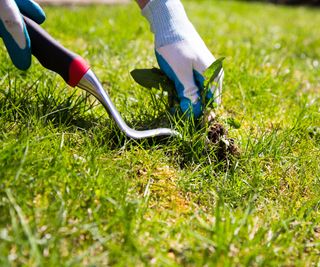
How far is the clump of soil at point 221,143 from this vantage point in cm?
176

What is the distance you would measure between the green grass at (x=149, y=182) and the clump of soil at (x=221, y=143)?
3 centimetres

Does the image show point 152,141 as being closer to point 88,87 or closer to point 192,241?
point 88,87

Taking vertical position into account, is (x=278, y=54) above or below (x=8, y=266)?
below

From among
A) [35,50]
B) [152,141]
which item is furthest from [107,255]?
[35,50]

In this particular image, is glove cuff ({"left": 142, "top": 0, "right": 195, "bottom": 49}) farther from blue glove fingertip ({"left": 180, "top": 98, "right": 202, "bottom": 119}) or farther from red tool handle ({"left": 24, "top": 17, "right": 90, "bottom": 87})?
red tool handle ({"left": 24, "top": 17, "right": 90, "bottom": 87})

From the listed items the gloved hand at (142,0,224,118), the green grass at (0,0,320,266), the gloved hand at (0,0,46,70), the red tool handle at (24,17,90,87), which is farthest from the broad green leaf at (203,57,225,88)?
the gloved hand at (0,0,46,70)

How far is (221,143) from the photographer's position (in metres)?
1.77

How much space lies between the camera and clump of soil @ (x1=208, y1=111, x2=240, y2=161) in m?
1.76

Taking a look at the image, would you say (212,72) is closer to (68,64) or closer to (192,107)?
(192,107)

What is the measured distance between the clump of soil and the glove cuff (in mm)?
381

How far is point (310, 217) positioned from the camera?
1.56 metres

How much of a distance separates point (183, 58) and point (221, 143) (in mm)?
355

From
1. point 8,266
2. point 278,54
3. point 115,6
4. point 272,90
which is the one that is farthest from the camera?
point 115,6

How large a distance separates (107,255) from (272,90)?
1497 mm
